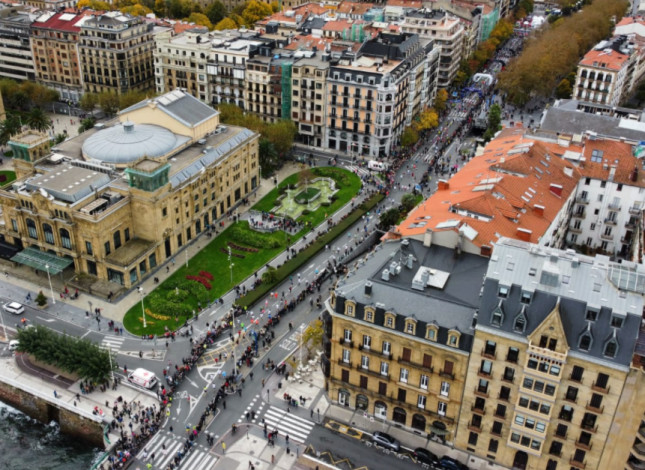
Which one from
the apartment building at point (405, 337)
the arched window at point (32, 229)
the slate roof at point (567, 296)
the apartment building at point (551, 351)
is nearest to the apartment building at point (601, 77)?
the apartment building at point (405, 337)

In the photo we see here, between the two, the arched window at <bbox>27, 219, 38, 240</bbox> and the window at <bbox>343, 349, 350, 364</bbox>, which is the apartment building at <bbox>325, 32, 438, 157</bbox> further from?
the window at <bbox>343, 349, 350, 364</bbox>

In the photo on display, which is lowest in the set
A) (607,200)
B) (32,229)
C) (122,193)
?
(32,229)

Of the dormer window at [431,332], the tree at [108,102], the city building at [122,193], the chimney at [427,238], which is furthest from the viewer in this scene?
the tree at [108,102]

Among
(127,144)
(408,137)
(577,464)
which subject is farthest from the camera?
(408,137)

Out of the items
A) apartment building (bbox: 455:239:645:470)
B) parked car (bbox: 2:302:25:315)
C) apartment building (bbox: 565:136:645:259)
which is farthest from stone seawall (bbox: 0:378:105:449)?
apartment building (bbox: 565:136:645:259)

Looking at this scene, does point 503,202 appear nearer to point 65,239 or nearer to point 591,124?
point 591,124

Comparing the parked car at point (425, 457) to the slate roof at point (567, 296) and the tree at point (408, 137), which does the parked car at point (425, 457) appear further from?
the tree at point (408, 137)

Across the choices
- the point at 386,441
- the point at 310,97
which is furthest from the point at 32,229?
the point at 310,97
